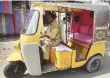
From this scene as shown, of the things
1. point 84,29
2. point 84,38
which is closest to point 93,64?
point 84,38

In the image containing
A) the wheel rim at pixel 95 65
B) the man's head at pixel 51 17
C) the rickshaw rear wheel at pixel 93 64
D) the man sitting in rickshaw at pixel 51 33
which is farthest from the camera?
the wheel rim at pixel 95 65

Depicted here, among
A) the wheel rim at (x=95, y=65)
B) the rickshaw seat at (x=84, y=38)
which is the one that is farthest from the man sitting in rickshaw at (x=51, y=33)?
the wheel rim at (x=95, y=65)

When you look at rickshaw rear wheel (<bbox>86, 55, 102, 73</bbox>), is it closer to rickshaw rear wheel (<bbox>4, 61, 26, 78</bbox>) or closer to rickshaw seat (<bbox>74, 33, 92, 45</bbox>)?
rickshaw seat (<bbox>74, 33, 92, 45</bbox>)

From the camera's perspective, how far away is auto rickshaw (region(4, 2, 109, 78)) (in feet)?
17.3

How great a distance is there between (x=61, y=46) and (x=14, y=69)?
1.33 meters

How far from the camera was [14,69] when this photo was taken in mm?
5742

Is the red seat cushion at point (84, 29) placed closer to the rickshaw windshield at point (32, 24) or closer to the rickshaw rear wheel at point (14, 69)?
the rickshaw windshield at point (32, 24)

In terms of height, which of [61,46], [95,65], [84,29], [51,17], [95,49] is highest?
[51,17]

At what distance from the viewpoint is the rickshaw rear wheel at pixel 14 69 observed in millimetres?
5652

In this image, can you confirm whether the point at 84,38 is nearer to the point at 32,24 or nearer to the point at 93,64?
the point at 93,64

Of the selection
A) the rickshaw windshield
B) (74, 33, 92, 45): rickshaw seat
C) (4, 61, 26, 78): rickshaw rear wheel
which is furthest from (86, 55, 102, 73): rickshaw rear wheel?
the rickshaw windshield

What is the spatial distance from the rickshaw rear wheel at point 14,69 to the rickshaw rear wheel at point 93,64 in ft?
5.80

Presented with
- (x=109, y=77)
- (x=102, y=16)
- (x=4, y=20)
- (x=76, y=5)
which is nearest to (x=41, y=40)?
(x=76, y=5)

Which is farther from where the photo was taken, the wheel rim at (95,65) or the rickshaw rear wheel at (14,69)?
the wheel rim at (95,65)
